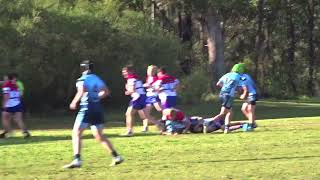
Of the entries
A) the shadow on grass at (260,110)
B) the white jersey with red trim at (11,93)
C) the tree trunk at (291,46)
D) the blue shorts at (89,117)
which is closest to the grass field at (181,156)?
the blue shorts at (89,117)

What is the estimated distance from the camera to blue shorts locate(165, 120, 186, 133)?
56.9 ft

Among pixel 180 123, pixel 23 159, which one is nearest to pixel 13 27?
pixel 180 123

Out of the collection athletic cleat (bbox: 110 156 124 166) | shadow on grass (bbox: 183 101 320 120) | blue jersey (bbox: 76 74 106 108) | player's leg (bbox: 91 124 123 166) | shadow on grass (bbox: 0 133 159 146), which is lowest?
shadow on grass (bbox: 183 101 320 120)

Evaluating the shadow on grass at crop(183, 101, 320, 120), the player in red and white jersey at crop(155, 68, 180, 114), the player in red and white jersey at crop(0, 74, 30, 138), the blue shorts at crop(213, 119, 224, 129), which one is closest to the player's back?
the blue shorts at crop(213, 119, 224, 129)

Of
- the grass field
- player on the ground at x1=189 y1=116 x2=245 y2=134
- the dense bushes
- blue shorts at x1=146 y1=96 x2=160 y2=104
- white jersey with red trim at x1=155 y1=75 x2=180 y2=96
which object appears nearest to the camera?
the grass field

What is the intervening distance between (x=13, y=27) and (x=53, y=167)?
16.6 metres

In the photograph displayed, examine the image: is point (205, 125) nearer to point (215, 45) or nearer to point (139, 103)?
point (139, 103)

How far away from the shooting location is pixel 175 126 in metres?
17.4

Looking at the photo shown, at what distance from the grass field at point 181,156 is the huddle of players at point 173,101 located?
537 millimetres

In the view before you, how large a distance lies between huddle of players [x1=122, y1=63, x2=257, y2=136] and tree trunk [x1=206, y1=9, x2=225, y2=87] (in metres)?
22.2

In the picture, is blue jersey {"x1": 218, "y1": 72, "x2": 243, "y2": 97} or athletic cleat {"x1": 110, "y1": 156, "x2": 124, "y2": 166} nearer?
athletic cleat {"x1": 110, "y1": 156, "x2": 124, "y2": 166}

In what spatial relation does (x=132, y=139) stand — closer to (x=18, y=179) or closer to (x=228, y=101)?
(x=228, y=101)

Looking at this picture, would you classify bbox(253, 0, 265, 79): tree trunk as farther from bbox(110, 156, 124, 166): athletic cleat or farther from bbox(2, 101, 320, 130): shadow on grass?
bbox(110, 156, 124, 166): athletic cleat

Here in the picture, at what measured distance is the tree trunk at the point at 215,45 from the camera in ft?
134
